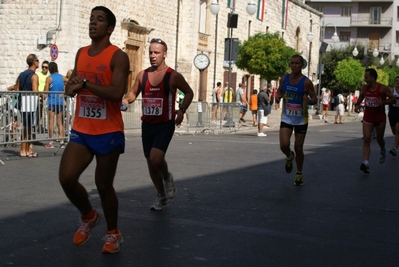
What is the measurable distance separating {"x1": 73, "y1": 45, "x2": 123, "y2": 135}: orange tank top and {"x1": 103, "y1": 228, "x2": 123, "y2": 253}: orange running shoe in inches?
31.6

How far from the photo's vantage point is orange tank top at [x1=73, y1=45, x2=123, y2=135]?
20.1ft

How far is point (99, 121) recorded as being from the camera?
614 cm

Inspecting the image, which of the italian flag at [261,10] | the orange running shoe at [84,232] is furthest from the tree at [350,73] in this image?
the orange running shoe at [84,232]

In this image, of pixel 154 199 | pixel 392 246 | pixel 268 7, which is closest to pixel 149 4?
pixel 268 7

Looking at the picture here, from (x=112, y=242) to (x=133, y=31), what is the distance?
2864 centimetres

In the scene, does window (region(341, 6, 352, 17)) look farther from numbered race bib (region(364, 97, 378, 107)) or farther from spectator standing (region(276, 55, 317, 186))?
spectator standing (region(276, 55, 317, 186))

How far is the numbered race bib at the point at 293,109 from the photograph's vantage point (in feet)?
36.9

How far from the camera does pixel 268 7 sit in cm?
5503

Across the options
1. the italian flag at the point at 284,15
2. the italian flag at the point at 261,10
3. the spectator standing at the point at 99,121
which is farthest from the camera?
the italian flag at the point at 284,15

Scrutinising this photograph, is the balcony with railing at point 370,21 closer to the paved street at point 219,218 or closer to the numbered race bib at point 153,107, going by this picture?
the paved street at point 219,218

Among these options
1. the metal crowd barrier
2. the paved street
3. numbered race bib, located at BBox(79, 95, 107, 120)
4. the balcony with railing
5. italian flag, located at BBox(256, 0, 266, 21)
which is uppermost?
the balcony with railing

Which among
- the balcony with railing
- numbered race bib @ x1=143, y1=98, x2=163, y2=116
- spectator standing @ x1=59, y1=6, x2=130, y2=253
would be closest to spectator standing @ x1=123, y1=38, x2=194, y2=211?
numbered race bib @ x1=143, y1=98, x2=163, y2=116

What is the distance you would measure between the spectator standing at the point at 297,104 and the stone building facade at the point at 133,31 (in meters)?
16.9

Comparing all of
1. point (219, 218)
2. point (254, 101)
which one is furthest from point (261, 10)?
point (219, 218)
